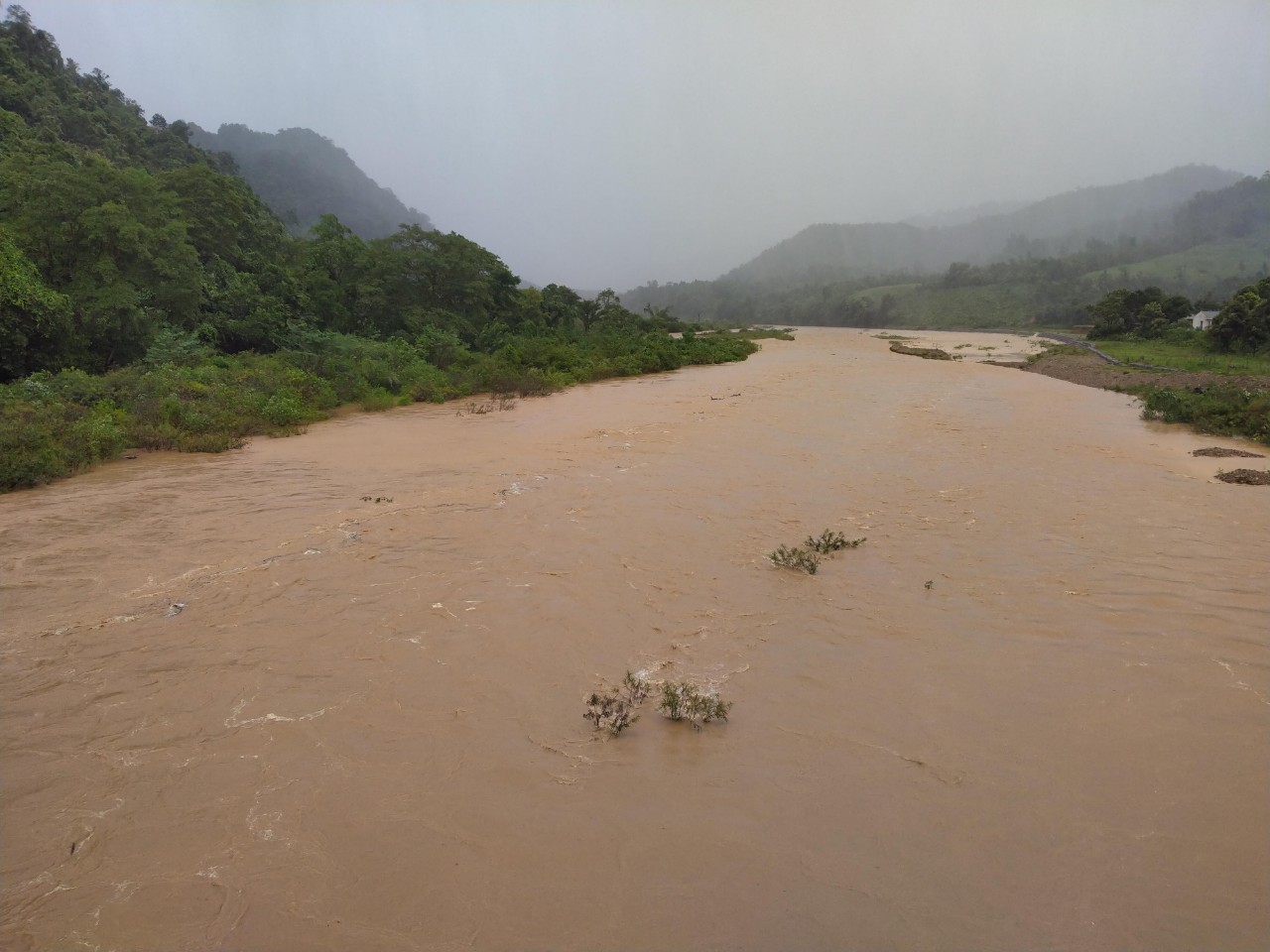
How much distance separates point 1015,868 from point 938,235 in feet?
588

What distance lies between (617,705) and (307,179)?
10812 centimetres

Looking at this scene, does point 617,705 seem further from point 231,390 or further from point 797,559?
point 231,390

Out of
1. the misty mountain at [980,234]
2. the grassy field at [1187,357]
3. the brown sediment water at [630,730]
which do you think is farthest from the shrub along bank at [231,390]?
the misty mountain at [980,234]

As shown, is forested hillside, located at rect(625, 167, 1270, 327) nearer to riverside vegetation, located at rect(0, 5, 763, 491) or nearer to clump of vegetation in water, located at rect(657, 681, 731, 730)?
riverside vegetation, located at rect(0, 5, 763, 491)

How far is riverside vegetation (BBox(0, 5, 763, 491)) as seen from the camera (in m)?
9.59

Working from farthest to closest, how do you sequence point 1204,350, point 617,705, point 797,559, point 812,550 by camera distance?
point 1204,350 → point 812,550 → point 797,559 → point 617,705

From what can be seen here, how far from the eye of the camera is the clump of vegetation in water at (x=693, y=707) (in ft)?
10.6

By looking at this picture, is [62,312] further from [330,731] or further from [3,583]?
[330,731]

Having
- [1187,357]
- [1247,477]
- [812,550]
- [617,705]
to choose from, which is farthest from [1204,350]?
[617,705]

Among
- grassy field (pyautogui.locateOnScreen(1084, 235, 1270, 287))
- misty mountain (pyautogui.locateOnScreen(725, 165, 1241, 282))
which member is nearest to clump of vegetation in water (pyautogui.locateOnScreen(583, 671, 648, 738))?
grassy field (pyautogui.locateOnScreen(1084, 235, 1270, 287))

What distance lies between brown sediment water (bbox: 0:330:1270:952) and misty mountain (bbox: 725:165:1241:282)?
130 m

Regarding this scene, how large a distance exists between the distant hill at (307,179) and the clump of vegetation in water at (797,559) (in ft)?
194

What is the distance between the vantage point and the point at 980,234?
485 ft

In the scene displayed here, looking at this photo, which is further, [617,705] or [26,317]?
[26,317]
